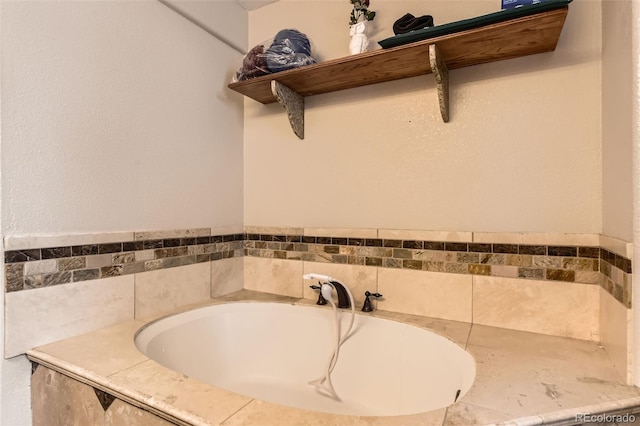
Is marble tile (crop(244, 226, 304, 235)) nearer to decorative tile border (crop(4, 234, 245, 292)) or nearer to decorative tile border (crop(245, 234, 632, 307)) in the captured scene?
decorative tile border (crop(245, 234, 632, 307))

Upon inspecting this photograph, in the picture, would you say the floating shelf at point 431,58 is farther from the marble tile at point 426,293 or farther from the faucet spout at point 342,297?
the faucet spout at point 342,297

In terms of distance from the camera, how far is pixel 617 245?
91 centimetres

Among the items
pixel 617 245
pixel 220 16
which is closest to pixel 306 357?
pixel 617 245

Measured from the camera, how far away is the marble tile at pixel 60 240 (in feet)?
3.24

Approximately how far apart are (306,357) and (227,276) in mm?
599

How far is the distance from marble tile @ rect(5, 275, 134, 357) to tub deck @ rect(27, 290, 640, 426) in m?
0.04

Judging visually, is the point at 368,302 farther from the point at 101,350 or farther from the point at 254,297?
the point at 101,350

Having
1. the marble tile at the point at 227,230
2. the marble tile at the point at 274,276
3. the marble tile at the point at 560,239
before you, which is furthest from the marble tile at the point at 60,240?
the marble tile at the point at 560,239

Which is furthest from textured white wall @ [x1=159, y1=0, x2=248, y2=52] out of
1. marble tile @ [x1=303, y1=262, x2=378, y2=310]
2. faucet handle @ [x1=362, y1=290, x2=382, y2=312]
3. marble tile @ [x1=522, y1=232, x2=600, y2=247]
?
marble tile @ [x1=522, y1=232, x2=600, y2=247]

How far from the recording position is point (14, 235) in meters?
0.99

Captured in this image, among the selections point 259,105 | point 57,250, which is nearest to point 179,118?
point 259,105

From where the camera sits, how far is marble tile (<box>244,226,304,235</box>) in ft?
5.51

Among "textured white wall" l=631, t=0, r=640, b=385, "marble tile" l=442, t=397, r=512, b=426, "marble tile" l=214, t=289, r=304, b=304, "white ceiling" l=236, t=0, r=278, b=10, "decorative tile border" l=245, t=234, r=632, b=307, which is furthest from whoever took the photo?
"white ceiling" l=236, t=0, r=278, b=10

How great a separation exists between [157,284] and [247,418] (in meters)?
0.93
